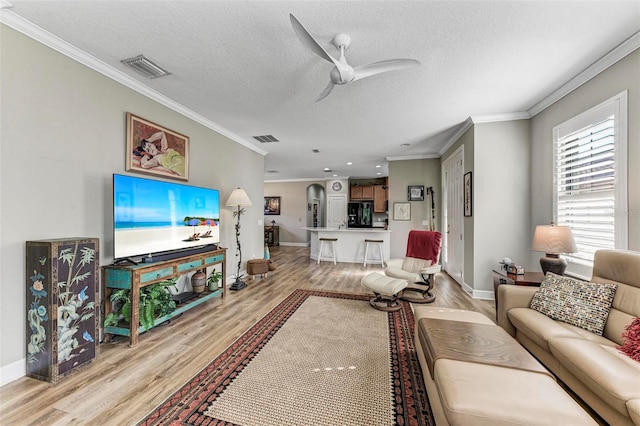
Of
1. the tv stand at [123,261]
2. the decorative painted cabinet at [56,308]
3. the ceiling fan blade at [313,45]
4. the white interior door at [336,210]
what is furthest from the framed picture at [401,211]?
the decorative painted cabinet at [56,308]

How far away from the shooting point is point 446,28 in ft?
6.48

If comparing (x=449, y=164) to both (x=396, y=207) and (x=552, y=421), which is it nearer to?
(x=396, y=207)

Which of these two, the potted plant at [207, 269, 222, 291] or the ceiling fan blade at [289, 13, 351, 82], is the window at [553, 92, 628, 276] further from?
the potted plant at [207, 269, 222, 291]

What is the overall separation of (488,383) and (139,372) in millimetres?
2438

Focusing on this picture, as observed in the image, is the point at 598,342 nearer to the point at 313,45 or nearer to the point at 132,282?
the point at 313,45

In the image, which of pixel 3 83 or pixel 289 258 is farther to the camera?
pixel 289 258

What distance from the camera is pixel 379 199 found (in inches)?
371

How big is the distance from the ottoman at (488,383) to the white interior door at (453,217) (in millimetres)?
3019

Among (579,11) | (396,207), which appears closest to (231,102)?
(579,11)

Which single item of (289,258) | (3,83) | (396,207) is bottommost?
(289,258)

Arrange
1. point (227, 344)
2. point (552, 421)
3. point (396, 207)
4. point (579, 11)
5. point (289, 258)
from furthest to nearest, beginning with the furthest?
1. point (289, 258)
2. point (396, 207)
3. point (227, 344)
4. point (579, 11)
5. point (552, 421)

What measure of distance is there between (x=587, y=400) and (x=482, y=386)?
88 cm

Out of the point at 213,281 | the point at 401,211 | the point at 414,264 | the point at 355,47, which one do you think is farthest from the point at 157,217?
the point at 401,211

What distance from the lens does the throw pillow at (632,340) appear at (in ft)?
4.99
